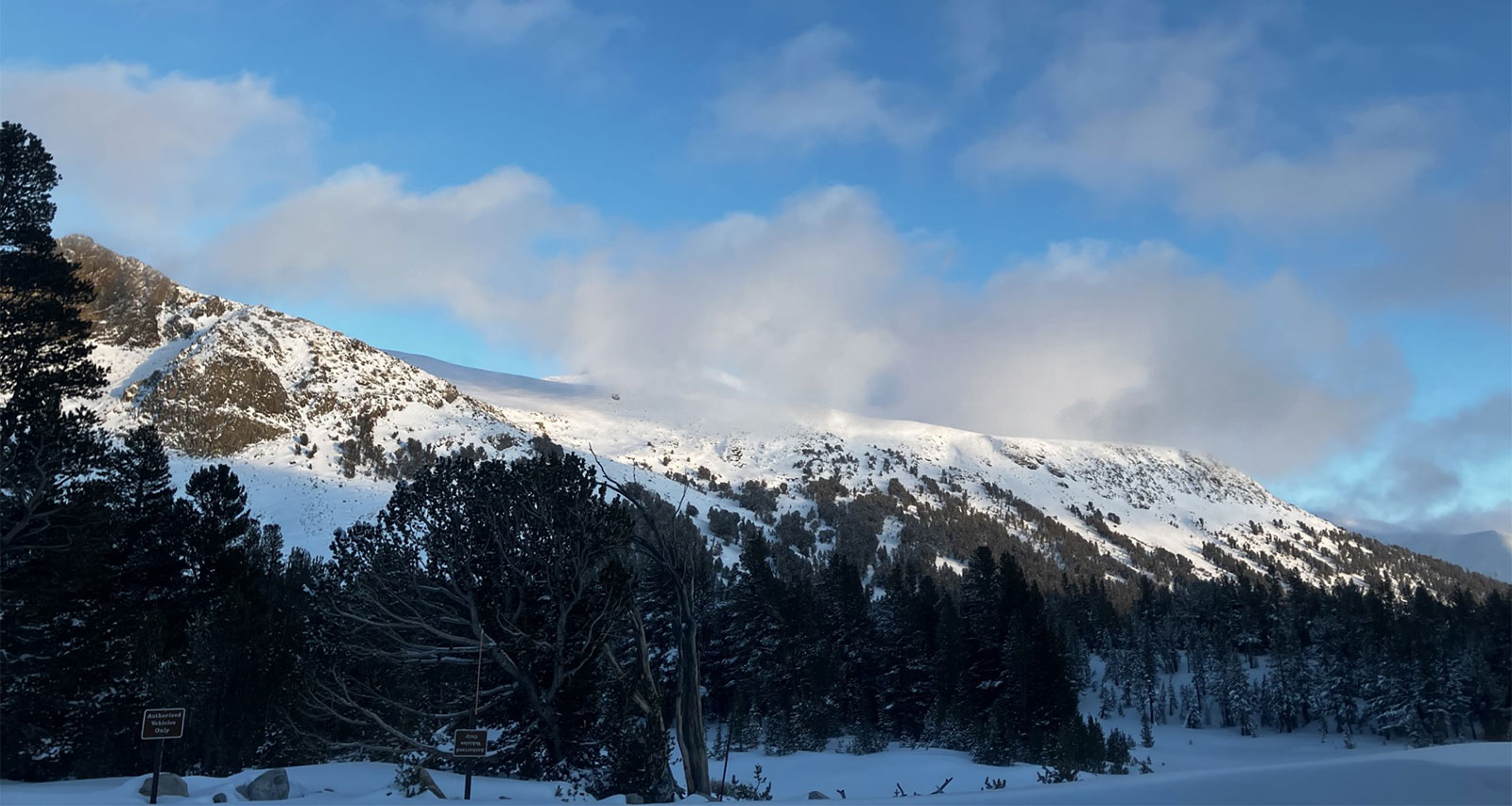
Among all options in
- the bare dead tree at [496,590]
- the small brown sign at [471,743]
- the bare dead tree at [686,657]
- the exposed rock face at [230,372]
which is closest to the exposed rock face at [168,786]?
the small brown sign at [471,743]

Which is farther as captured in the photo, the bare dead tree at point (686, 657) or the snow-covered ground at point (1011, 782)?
the bare dead tree at point (686, 657)

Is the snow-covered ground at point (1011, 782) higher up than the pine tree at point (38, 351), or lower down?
lower down

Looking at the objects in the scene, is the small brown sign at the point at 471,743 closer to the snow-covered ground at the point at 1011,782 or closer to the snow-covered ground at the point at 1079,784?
the snow-covered ground at the point at 1079,784

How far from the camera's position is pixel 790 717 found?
4612 centimetres

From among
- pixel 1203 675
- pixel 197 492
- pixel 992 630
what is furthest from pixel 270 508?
pixel 1203 675

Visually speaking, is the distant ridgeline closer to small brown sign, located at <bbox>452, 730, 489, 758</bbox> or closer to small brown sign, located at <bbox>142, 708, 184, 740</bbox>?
small brown sign, located at <bbox>452, 730, 489, 758</bbox>

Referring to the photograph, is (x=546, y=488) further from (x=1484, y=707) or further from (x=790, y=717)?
(x=1484, y=707)

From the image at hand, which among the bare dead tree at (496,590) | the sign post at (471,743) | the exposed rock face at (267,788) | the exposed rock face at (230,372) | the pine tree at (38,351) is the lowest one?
the exposed rock face at (267,788)

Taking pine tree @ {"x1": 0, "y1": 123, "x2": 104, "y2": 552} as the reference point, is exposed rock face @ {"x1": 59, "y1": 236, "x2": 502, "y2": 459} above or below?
above

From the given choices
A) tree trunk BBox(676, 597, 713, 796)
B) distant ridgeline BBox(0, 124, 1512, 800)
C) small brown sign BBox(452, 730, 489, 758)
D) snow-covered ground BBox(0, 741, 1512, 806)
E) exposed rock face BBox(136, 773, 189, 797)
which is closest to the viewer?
snow-covered ground BBox(0, 741, 1512, 806)

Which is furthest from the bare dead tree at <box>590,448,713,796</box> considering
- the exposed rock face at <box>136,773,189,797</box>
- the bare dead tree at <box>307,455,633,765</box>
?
the exposed rock face at <box>136,773,189,797</box>

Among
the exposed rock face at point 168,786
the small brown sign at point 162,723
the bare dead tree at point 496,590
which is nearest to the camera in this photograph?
the small brown sign at point 162,723

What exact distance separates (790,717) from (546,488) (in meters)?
28.6

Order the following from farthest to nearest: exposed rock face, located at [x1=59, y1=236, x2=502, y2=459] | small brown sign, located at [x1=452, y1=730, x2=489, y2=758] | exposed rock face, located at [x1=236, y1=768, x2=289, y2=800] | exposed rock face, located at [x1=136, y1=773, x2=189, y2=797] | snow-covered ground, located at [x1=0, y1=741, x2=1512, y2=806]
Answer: exposed rock face, located at [x1=59, y1=236, x2=502, y2=459] < exposed rock face, located at [x1=236, y1=768, x2=289, y2=800] < exposed rock face, located at [x1=136, y1=773, x2=189, y2=797] < small brown sign, located at [x1=452, y1=730, x2=489, y2=758] < snow-covered ground, located at [x1=0, y1=741, x2=1512, y2=806]
